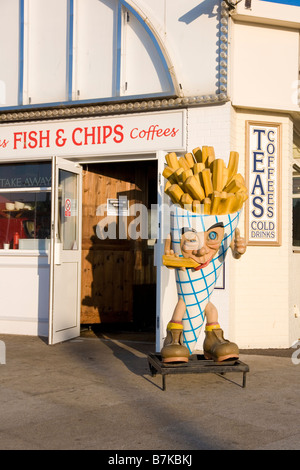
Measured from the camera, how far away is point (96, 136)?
853 centimetres

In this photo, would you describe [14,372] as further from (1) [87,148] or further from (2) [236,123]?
(2) [236,123]

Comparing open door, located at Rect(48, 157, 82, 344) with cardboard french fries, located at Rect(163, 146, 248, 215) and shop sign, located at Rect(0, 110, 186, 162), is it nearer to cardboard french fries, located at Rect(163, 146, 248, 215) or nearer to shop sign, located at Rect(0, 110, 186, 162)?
shop sign, located at Rect(0, 110, 186, 162)

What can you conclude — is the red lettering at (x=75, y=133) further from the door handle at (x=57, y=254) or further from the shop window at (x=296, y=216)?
the shop window at (x=296, y=216)

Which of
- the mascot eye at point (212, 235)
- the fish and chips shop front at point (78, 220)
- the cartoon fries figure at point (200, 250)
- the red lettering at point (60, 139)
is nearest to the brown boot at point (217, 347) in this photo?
the cartoon fries figure at point (200, 250)

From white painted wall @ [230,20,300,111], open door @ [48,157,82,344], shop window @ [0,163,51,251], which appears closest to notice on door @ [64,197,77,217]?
open door @ [48,157,82,344]

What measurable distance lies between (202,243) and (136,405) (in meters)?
1.71

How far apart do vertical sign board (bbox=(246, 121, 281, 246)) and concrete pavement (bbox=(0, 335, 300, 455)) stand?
1.74 meters

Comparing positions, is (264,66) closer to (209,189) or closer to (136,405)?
(209,189)

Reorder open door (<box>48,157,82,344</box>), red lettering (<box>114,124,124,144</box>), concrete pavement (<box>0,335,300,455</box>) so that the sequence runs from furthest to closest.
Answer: red lettering (<box>114,124,124,144</box>)
open door (<box>48,157,82,344</box>)
concrete pavement (<box>0,335,300,455</box>)

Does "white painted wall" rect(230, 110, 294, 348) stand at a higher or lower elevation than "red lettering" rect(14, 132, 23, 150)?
lower

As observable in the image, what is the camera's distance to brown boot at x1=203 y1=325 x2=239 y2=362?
18.7ft

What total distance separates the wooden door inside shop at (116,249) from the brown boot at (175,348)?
13.2ft

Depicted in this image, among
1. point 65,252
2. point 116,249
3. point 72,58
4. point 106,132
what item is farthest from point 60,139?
point 116,249

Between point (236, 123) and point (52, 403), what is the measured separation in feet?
15.7
